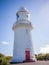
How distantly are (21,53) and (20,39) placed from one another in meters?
1.64

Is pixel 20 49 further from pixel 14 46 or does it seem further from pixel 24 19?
pixel 24 19

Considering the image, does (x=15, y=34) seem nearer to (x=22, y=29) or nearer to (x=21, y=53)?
(x=22, y=29)

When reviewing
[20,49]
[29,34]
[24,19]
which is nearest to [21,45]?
[20,49]

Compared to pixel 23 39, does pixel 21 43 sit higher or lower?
lower

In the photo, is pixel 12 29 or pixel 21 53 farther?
pixel 12 29

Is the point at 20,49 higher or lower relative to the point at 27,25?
lower

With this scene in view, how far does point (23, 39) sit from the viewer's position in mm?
20094

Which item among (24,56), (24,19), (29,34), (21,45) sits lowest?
(24,56)

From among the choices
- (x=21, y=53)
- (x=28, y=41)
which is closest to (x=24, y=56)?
(x=21, y=53)

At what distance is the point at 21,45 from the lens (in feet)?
65.6

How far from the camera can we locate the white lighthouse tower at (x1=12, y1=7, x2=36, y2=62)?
19.9 metres

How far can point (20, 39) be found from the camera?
2016 cm

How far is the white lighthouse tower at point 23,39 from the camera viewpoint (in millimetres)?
19922

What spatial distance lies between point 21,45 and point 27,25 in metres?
2.52
